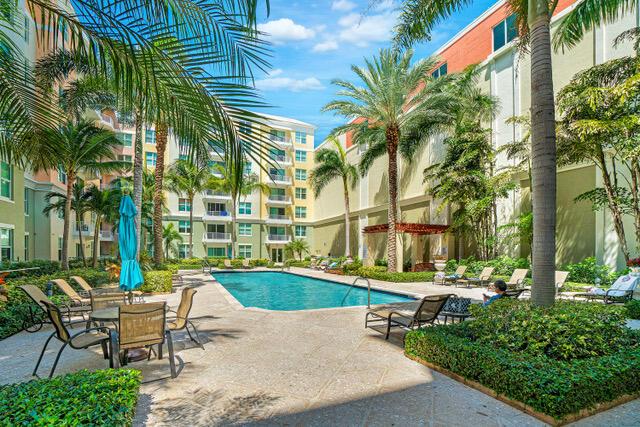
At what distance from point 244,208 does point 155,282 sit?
99.1 ft

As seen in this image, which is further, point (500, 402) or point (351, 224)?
point (351, 224)

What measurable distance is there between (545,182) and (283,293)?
1387 centimetres

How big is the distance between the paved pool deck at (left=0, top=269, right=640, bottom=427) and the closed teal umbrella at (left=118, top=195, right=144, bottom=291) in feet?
5.85

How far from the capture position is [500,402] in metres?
4.14

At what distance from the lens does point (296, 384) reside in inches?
184

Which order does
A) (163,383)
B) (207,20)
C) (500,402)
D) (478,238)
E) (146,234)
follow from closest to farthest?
(207,20) < (500,402) < (163,383) < (478,238) < (146,234)

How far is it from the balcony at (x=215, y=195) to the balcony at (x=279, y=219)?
5.57m

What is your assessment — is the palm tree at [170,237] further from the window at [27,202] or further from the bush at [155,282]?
the bush at [155,282]

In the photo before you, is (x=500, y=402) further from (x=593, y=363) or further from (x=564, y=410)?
(x=593, y=363)

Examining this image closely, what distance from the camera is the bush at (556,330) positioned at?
4.60 metres

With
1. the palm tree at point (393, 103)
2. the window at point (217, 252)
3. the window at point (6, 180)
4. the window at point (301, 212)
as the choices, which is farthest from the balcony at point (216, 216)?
the palm tree at point (393, 103)

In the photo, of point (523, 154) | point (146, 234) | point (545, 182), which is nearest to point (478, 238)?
point (523, 154)

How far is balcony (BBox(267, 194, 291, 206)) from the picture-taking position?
145 feet

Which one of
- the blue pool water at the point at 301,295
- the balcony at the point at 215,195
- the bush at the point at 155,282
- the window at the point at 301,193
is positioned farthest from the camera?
the window at the point at 301,193
